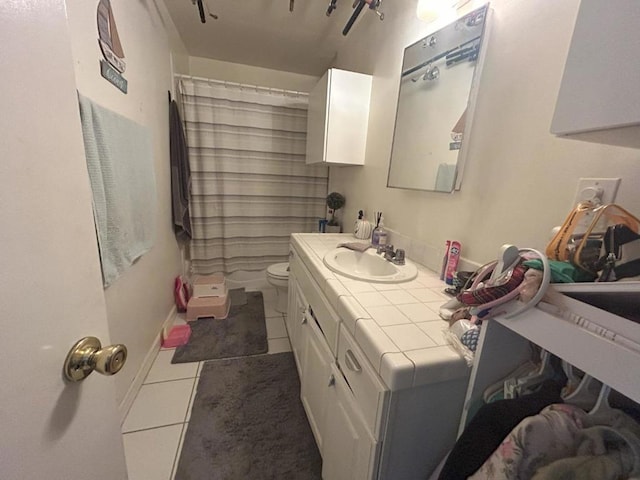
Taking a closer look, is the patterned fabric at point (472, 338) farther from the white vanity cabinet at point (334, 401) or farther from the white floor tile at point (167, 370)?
the white floor tile at point (167, 370)

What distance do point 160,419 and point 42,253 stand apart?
138 centimetres

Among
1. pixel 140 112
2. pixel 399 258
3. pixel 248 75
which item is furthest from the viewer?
pixel 248 75

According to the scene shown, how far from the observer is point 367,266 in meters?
1.47

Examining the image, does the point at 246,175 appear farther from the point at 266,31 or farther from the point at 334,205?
the point at 266,31

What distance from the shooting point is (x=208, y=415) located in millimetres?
1367

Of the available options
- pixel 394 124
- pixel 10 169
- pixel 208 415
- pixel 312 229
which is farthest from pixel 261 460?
pixel 312 229

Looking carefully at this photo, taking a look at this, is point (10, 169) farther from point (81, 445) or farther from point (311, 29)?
point (311, 29)

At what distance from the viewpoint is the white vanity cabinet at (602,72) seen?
0.37 meters

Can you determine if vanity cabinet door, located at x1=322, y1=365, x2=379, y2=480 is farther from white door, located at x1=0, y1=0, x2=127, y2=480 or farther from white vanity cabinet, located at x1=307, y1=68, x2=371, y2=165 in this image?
white vanity cabinet, located at x1=307, y1=68, x2=371, y2=165

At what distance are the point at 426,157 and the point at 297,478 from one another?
5.09 ft

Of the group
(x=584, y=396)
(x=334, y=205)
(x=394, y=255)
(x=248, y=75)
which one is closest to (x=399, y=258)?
(x=394, y=255)

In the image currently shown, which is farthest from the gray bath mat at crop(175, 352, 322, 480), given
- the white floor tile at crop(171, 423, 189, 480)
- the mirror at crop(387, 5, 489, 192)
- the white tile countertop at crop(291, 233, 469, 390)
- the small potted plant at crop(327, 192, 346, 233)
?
the mirror at crop(387, 5, 489, 192)

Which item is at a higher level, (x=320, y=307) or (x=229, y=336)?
(x=320, y=307)

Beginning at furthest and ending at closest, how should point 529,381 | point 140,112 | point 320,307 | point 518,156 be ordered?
point 140,112 < point 320,307 < point 518,156 < point 529,381
